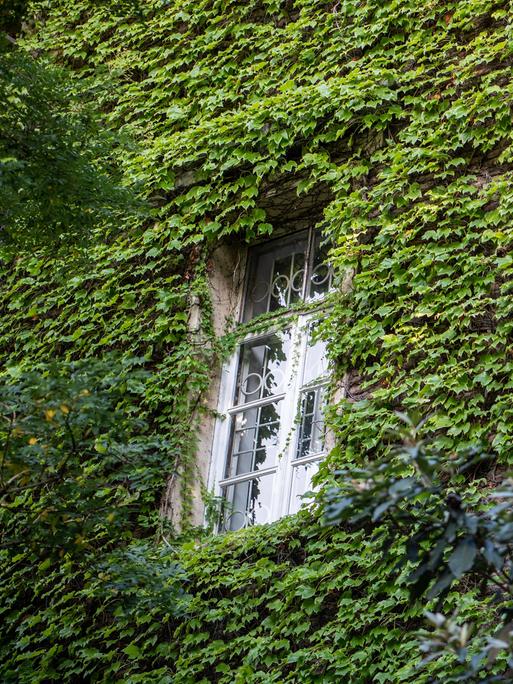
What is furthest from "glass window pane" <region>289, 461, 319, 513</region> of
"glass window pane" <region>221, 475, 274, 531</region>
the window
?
"glass window pane" <region>221, 475, 274, 531</region>

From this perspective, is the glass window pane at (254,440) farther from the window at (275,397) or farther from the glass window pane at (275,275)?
the glass window pane at (275,275)

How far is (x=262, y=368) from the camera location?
7.35m

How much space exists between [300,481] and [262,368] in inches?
37.1

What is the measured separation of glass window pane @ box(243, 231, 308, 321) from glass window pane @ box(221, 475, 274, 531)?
1.19 metres

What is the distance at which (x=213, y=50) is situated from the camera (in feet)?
28.3

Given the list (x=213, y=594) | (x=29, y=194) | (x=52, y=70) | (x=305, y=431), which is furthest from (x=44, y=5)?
(x=213, y=594)

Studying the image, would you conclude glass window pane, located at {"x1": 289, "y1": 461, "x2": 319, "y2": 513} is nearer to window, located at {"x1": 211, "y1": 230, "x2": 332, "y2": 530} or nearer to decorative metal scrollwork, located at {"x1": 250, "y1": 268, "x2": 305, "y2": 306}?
window, located at {"x1": 211, "y1": 230, "x2": 332, "y2": 530}

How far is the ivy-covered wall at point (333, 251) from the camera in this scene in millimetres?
5879

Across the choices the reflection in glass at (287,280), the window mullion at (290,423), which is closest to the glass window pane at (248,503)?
the window mullion at (290,423)

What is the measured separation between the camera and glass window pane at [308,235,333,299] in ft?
23.9

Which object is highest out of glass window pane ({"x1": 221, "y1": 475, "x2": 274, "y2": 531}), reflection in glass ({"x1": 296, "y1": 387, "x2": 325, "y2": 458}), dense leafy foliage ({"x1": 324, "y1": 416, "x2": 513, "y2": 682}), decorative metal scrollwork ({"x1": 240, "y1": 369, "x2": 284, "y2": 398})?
decorative metal scrollwork ({"x1": 240, "y1": 369, "x2": 284, "y2": 398})

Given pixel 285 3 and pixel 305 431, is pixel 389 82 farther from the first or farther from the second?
pixel 305 431

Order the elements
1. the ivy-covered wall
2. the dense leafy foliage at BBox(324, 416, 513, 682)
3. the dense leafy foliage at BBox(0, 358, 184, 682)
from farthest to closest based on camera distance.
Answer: the ivy-covered wall < the dense leafy foliage at BBox(0, 358, 184, 682) < the dense leafy foliage at BBox(324, 416, 513, 682)

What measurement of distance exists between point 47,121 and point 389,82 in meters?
2.10
